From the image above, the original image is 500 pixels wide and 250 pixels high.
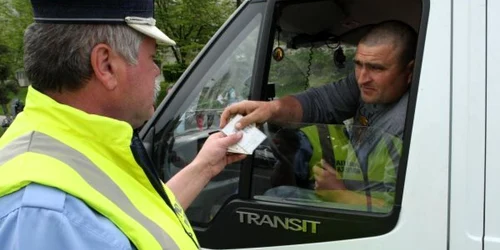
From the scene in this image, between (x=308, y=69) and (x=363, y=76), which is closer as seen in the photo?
(x=363, y=76)

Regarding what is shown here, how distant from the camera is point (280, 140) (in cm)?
190

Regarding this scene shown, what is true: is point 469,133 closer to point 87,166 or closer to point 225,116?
point 225,116

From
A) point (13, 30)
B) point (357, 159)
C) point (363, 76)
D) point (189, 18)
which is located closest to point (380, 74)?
point (363, 76)

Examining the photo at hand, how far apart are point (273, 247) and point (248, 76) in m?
0.63

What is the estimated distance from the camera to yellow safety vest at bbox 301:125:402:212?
5.37ft

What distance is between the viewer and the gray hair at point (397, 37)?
1.76 m

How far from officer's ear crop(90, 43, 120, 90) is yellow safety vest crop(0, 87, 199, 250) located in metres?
0.08

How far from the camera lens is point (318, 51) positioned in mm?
2430

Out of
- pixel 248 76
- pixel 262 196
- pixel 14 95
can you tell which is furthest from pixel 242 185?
pixel 14 95

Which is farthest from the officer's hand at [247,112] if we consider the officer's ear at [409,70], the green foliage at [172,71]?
the green foliage at [172,71]

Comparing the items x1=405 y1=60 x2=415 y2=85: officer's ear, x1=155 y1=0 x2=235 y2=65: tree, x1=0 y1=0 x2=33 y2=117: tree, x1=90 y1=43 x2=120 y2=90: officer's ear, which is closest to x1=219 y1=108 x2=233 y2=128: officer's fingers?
x1=405 y1=60 x2=415 y2=85: officer's ear

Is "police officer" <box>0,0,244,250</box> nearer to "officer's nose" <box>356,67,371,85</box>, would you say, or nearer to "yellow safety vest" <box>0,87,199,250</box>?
"yellow safety vest" <box>0,87,199,250</box>

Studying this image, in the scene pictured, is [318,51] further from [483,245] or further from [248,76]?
[483,245]

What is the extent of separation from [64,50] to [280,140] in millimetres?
1019
